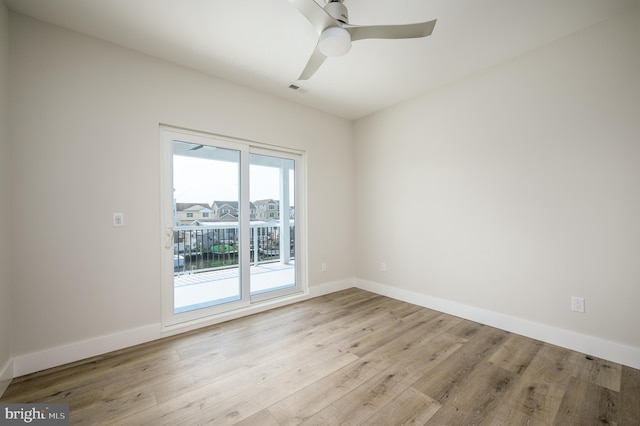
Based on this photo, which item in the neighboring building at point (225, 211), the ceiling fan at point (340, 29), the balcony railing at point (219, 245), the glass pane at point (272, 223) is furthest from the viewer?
the glass pane at point (272, 223)

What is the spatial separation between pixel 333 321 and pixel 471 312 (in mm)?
1548

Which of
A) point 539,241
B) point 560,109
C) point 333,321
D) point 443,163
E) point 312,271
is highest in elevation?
point 560,109

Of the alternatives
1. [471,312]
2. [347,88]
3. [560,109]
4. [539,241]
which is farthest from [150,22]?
[471,312]

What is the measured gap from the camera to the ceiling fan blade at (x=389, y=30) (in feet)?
5.75

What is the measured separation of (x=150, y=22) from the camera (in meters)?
2.14

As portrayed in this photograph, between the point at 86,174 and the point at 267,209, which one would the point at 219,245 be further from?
the point at 86,174

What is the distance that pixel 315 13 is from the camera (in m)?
1.63

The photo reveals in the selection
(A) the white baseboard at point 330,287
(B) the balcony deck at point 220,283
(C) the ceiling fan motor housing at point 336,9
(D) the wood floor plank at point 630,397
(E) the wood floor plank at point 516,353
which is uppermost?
(C) the ceiling fan motor housing at point 336,9

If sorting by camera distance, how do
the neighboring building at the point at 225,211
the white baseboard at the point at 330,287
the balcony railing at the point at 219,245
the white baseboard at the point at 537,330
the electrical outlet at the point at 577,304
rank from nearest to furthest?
the white baseboard at the point at 537,330 < the electrical outlet at the point at 577,304 < the balcony railing at the point at 219,245 < the neighboring building at the point at 225,211 < the white baseboard at the point at 330,287

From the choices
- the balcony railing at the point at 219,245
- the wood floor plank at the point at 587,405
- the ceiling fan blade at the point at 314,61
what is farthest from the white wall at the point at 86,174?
the wood floor plank at the point at 587,405

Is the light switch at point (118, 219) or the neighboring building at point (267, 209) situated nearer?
the light switch at point (118, 219)

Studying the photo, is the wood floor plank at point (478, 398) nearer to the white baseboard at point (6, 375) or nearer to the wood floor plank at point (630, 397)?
the wood floor plank at point (630, 397)

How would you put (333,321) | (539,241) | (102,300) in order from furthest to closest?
(333,321), (539,241), (102,300)

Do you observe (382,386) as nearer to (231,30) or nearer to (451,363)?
(451,363)
